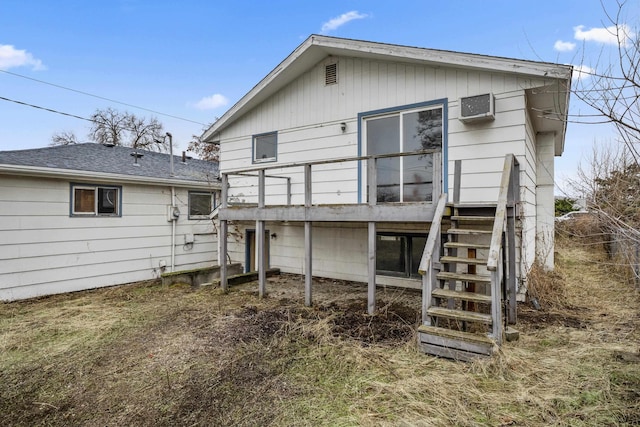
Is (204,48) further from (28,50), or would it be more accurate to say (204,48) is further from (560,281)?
(560,281)

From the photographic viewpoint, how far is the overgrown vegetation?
288 centimetres

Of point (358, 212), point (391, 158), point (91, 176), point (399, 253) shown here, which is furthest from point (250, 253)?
point (391, 158)

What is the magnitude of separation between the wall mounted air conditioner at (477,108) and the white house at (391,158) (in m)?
0.02

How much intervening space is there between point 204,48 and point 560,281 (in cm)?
1608

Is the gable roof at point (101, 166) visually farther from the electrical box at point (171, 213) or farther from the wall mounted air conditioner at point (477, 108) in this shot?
the wall mounted air conditioner at point (477, 108)

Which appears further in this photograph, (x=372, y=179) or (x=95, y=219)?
(x=95, y=219)

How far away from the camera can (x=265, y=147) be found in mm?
8781

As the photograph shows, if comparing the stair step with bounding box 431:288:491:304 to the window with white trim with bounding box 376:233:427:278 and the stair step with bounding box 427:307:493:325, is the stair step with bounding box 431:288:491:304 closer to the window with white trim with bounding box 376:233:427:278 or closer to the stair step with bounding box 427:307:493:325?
the stair step with bounding box 427:307:493:325

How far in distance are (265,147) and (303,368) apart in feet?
20.3

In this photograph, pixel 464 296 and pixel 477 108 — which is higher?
pixel 477 108

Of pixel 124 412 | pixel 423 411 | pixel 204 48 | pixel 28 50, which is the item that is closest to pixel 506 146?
pixel 423 411

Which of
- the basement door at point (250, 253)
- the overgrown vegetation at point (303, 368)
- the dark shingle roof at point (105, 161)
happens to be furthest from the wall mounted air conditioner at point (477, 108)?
the dark shingle roof at point (105, 161)

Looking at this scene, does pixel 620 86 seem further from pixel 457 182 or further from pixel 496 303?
pixel 457 182

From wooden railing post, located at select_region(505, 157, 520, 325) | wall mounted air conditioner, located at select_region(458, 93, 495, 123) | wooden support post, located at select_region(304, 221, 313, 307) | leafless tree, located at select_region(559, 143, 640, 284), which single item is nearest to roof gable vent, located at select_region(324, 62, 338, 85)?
wall mounted air conditioner, located at select_region(458, 93, 495, 123)
